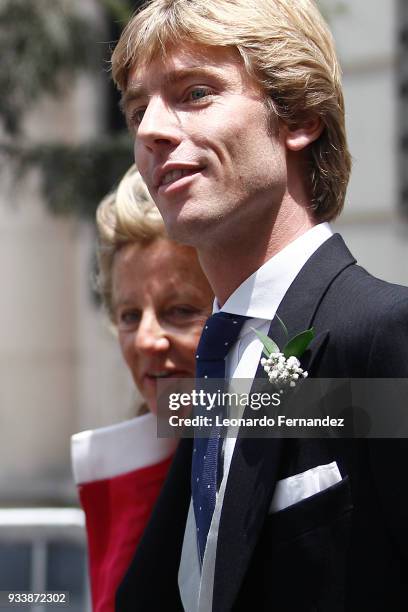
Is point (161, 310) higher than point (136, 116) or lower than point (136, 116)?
lower

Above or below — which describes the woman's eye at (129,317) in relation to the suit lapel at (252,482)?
above

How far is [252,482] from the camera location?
159cm

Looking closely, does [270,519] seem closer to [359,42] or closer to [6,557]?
[6,557]

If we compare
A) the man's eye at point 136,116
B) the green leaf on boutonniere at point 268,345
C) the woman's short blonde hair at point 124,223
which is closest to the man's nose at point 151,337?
the woman's short blonde hair at point 124,223

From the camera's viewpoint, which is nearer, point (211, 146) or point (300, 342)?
point (300, 342)

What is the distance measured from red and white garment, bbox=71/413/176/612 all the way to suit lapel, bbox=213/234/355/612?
0.74 m

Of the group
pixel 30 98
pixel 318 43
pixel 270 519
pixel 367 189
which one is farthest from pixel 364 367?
pixel 367 189

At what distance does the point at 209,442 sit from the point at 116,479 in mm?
721

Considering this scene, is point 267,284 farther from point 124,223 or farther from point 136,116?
point 124,223

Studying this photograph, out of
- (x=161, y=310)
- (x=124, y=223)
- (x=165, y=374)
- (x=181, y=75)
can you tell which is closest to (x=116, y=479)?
(x=165, y=374)

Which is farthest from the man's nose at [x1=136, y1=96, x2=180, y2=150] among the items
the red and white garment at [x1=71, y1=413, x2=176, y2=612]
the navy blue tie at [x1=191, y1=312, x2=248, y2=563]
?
the red and white garment at [x1=71, y1=413, x2=176, y2=612]

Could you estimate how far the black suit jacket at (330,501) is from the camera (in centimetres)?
150

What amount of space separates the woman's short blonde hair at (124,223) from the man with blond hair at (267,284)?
1.55 feet

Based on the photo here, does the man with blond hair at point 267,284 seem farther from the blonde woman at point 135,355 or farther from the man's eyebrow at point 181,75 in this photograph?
the blonde woman at point 135,355
